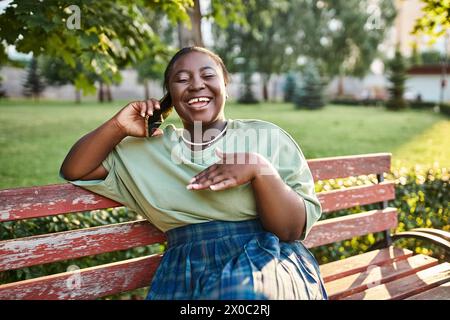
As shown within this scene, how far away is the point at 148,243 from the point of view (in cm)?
211

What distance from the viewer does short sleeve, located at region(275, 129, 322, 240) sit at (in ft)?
6.03

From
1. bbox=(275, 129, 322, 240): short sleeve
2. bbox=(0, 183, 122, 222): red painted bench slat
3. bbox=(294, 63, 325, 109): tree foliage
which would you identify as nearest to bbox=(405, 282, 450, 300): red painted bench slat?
bbox=(275, 129, 322, 240): short sleeve

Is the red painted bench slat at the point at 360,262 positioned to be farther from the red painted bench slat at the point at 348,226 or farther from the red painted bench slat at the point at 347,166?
the red painted bench slat at the point at 347,166

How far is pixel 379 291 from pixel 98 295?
145 centimetres

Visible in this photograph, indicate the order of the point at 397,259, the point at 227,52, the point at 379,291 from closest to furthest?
the point at 379,291, the point at 397,259, the point at 227,52

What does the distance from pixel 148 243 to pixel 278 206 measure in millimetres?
738

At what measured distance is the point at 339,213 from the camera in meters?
3.61

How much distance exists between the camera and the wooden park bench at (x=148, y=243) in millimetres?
1803

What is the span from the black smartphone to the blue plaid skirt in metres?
0.47

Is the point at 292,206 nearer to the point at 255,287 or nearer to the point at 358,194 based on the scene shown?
the point at 255,287

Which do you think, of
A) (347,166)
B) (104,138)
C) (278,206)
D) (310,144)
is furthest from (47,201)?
(310,144)

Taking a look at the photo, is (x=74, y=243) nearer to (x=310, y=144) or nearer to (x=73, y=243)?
(x=73, y=243)

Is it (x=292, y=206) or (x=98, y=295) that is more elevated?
(x=292, y=206)
